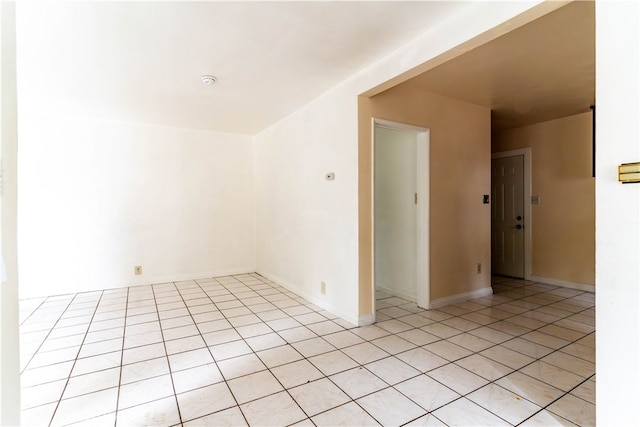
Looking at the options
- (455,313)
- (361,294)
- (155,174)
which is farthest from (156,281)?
(455,313)

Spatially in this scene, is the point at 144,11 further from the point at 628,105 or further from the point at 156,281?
the point at 156,281

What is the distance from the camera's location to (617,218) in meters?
1.40

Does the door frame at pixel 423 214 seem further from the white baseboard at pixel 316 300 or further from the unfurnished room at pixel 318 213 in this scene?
the white baseboard at pixel 316 300

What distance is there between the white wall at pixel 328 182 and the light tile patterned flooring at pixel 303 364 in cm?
48

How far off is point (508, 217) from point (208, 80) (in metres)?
4.94

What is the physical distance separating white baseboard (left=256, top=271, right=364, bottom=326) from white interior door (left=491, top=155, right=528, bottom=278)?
11.2 ft

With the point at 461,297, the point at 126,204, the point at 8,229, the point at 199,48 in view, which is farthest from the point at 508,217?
the point at 126,204

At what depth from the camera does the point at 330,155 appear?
11.1 ft

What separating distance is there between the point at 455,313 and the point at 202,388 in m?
2.65

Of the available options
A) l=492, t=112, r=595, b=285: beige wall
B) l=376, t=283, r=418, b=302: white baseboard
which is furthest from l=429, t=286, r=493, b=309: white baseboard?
l=492, t=112, r=595, b=285: beige wall

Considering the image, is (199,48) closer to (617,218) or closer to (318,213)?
(318,213)

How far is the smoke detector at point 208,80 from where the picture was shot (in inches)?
115

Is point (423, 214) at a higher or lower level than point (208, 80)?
lower

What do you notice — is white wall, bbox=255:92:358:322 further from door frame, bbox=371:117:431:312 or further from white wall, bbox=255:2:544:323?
door frame, bbox=371:117:431:312
